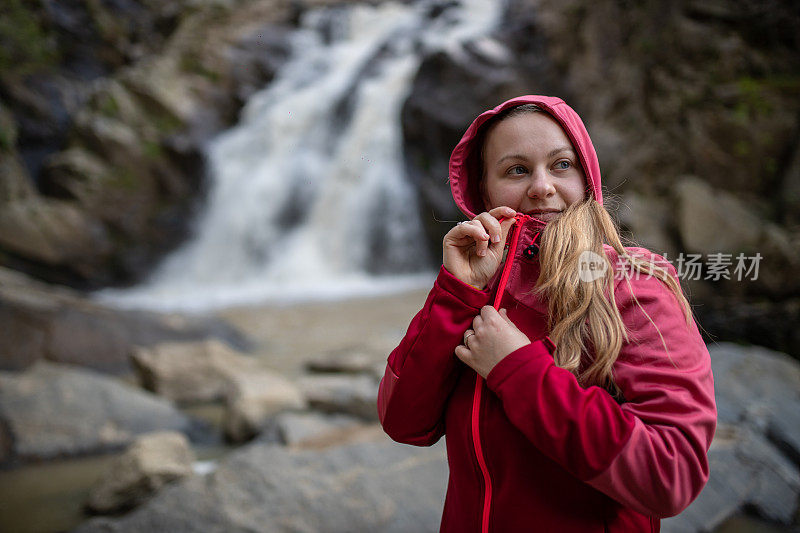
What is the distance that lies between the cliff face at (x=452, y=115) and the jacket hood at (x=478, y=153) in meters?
4.16

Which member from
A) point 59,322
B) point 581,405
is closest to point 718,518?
point 581,405

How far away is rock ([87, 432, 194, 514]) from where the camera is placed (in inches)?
92.7

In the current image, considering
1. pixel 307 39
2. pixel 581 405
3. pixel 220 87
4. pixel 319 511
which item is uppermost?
pixel 307 39

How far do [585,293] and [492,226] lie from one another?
0.22 meters

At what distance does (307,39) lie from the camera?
1441cm

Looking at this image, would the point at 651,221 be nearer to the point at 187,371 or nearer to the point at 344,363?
the point at 344,363

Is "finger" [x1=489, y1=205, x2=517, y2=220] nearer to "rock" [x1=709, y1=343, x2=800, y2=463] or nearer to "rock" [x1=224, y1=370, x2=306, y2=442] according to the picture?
"rock" [x1=709, y1=343, x2=800, y2=463]

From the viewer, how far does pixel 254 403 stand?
3.35 meters

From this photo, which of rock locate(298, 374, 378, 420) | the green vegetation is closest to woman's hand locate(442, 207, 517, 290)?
rock locate(298, 374, 378, 420)

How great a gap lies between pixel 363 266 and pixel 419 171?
2.30 m

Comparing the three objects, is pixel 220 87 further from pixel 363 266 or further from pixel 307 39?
pixel 363 266

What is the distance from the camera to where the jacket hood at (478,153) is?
42.4 inches

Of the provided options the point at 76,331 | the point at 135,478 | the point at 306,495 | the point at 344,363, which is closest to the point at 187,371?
the point at 344,363

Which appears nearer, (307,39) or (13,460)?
(13,460)
